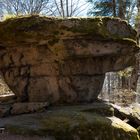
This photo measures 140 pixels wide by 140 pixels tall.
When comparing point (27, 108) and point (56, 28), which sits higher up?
point (56, 28)

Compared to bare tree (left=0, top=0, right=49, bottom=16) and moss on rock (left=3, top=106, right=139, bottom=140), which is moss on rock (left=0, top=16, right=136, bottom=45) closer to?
moss on rock (left=3, top=106, right=139, bottom=140)

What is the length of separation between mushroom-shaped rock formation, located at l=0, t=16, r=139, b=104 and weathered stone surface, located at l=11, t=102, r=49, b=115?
1.44ft

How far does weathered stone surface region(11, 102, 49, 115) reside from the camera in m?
6.35

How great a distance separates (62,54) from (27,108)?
1044 mm

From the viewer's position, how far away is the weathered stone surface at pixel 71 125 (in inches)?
221

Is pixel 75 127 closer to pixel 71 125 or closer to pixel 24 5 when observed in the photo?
pixel 71 125

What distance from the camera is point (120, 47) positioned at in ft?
21.4

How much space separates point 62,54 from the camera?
6.45 metres

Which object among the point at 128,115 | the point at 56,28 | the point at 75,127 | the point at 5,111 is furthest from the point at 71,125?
the point at 128,115

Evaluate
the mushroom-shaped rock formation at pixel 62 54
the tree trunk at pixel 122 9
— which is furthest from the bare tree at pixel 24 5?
the mushroom-shaped rock formation at pixel 62 54

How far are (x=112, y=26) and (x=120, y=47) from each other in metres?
0.37

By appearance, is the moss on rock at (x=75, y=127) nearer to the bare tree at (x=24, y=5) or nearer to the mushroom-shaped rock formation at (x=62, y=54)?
the mushroom-shaped rock formation at (x=62, y=54)

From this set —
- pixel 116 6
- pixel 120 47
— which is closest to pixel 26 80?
pixel 120 47

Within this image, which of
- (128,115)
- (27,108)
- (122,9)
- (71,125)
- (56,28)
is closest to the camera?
(71,125)
